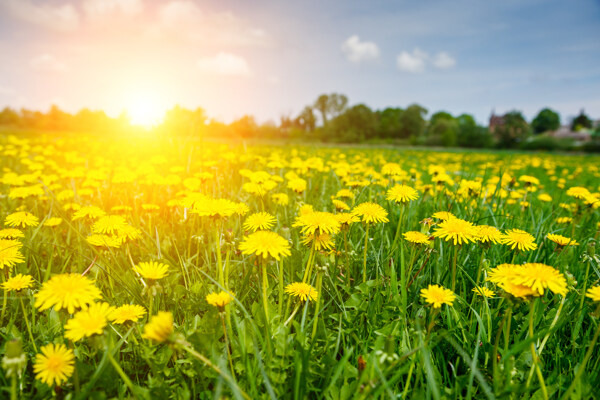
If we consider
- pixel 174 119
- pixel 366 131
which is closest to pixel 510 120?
pixel 366 131

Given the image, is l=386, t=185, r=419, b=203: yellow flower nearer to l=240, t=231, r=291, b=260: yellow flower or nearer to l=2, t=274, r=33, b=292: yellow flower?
l=240, t=231, r=291, b=260: yellow flower

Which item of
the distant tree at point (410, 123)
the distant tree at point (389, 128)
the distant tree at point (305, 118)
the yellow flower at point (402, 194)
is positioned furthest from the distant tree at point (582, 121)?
the yellow flower at point (402, 194)

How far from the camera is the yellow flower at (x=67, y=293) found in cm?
81

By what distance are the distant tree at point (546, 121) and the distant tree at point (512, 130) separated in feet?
116

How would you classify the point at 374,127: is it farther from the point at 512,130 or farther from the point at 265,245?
the point at 265,245

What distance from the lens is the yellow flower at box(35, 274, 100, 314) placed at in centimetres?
81

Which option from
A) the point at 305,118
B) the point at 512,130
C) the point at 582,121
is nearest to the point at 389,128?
the point at 512,130

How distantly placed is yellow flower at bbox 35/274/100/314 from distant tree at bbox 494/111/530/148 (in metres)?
45.7

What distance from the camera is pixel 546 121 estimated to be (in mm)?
76750

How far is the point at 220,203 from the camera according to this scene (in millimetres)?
1176

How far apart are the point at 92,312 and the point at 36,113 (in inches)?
1489

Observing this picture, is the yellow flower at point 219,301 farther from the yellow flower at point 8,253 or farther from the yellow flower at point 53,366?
the yellow flower at point 8,253

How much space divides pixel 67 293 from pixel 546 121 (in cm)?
9727

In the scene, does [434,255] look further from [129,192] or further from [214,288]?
[129,192]
